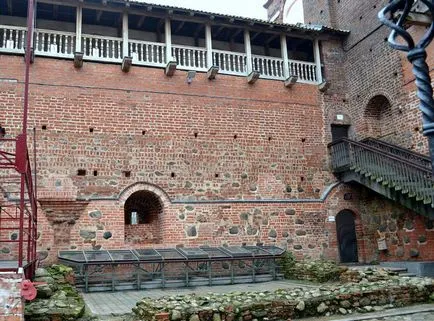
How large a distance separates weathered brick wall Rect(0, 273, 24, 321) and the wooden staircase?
9719mm

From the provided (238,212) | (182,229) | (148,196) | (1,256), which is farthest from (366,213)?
(1,256)

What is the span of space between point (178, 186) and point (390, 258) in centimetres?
734

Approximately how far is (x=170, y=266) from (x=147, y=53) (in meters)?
6.74

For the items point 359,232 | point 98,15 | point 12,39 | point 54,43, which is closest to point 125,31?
point 98,15

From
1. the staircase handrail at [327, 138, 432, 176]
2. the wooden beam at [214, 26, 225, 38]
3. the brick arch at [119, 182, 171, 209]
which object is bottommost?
the brick arch at [119, 182, 171, 209]

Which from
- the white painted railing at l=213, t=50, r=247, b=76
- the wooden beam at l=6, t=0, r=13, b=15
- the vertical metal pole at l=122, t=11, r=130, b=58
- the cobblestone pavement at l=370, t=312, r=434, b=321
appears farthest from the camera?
the white painted railing at l=213, t=50, r=247, b=76

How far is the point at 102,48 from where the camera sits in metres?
13.9

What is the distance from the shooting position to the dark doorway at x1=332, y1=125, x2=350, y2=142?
54.7 ft

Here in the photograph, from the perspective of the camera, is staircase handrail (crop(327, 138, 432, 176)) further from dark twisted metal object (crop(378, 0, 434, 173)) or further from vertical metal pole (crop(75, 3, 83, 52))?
dark twisted metal object (crop(378, 0, 434, 173))

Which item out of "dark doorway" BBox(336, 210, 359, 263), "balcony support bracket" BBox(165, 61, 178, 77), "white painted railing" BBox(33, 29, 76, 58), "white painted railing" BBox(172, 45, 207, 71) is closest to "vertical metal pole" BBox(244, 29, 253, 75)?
"white painted railing" BBox(172, 45, 207, 71)

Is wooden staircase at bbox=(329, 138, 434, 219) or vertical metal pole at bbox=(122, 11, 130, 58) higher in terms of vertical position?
vertical metal pole at bbox=(122, 11, 130, 58)

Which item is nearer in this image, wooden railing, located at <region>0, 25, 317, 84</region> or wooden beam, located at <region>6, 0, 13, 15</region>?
wooden beam, located at <region>6, 0, 13, 15</region>

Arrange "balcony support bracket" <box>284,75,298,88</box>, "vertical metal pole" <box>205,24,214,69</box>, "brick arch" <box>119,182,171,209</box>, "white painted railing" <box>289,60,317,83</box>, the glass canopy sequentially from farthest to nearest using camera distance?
"white painted railing" <box>289,60,317,83</box>
"balcony support bracket" <box>284,75,298,88</box>
"vertical metal pole" <box>205,24,214,69</box>
"brick arch" <box>119,182,171,209</box>
the glass canopy

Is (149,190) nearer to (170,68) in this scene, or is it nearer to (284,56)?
(170,68)
